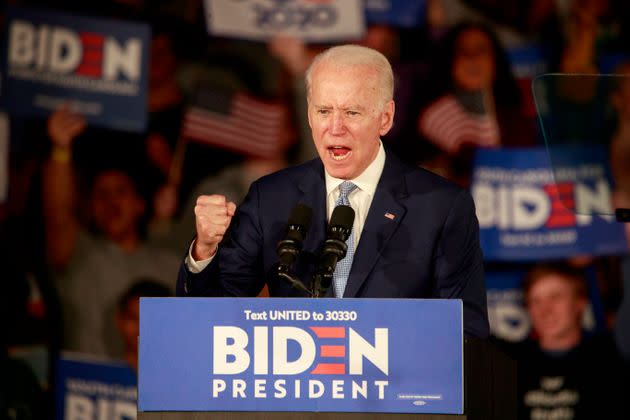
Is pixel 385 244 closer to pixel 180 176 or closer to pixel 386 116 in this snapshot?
pixel 386 116

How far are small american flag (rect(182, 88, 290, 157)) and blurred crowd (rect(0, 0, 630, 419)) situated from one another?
0.03 m

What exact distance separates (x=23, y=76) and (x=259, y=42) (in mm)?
1236

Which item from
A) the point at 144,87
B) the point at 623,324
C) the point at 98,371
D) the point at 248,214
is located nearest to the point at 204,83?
the point at 144,87

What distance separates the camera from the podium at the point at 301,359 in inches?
82.6

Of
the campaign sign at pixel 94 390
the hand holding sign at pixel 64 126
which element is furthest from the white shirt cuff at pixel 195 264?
the hand holding sign at pixel 64 126

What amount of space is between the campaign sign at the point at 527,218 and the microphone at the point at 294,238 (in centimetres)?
323

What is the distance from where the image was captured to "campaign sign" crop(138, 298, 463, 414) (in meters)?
2.10

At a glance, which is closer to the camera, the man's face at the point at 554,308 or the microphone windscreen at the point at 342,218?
the microphone windscreen at the point at 342,218

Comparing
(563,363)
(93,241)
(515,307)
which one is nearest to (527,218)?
(515,307)

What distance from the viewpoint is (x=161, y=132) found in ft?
18.0

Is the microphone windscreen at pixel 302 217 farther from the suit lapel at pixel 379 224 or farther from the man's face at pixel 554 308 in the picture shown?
the man's face at pixel 554 308

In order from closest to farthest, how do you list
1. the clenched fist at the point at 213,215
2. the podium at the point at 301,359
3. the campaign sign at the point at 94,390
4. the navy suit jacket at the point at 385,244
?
the podium at the point at 301,359 < the clenched fist at the point at 213,215 < the navy suit jacket at the point at 385,244 < the campaign sign at the point at 94,390

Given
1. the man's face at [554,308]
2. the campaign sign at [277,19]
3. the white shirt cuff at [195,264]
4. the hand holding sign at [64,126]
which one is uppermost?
the campaign sign at [277,19]

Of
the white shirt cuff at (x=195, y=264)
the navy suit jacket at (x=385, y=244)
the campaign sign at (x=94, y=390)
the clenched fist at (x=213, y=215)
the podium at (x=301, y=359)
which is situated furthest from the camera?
the campaign sign at (x=94, y=390)
